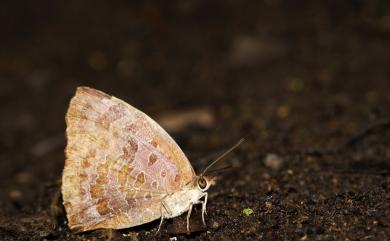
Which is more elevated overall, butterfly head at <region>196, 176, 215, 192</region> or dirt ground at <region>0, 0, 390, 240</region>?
dirt ground at <region>0, 0, 390, 240</region>

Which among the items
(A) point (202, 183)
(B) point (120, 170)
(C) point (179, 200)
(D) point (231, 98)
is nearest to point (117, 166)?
(B) point (120, 170)

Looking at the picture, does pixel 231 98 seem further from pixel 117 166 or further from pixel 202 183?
pixel 117 166

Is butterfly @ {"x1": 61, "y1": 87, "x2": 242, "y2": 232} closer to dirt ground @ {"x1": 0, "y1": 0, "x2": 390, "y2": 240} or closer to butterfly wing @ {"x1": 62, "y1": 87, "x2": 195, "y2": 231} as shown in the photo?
butterfly wing @ {"x1": 62, "y1": 87, "x2": 195, "y2": 231}

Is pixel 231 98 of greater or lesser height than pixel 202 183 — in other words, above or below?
above

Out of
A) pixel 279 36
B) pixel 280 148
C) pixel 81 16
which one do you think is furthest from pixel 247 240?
pixel 81 16

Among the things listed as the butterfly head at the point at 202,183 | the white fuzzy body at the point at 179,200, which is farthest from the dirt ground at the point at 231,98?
the butterfly head at the point at 202,183

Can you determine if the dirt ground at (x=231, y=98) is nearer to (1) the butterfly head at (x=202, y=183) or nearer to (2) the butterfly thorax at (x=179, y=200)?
(2) the butterfly thorax at (x=179, y=200)

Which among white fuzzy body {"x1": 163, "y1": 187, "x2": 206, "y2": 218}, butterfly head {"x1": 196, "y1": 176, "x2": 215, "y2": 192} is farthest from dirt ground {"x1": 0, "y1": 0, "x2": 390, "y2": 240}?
butterfly head {"x1": 196, "y1": 176, "x2": 215, "y2": 192}
